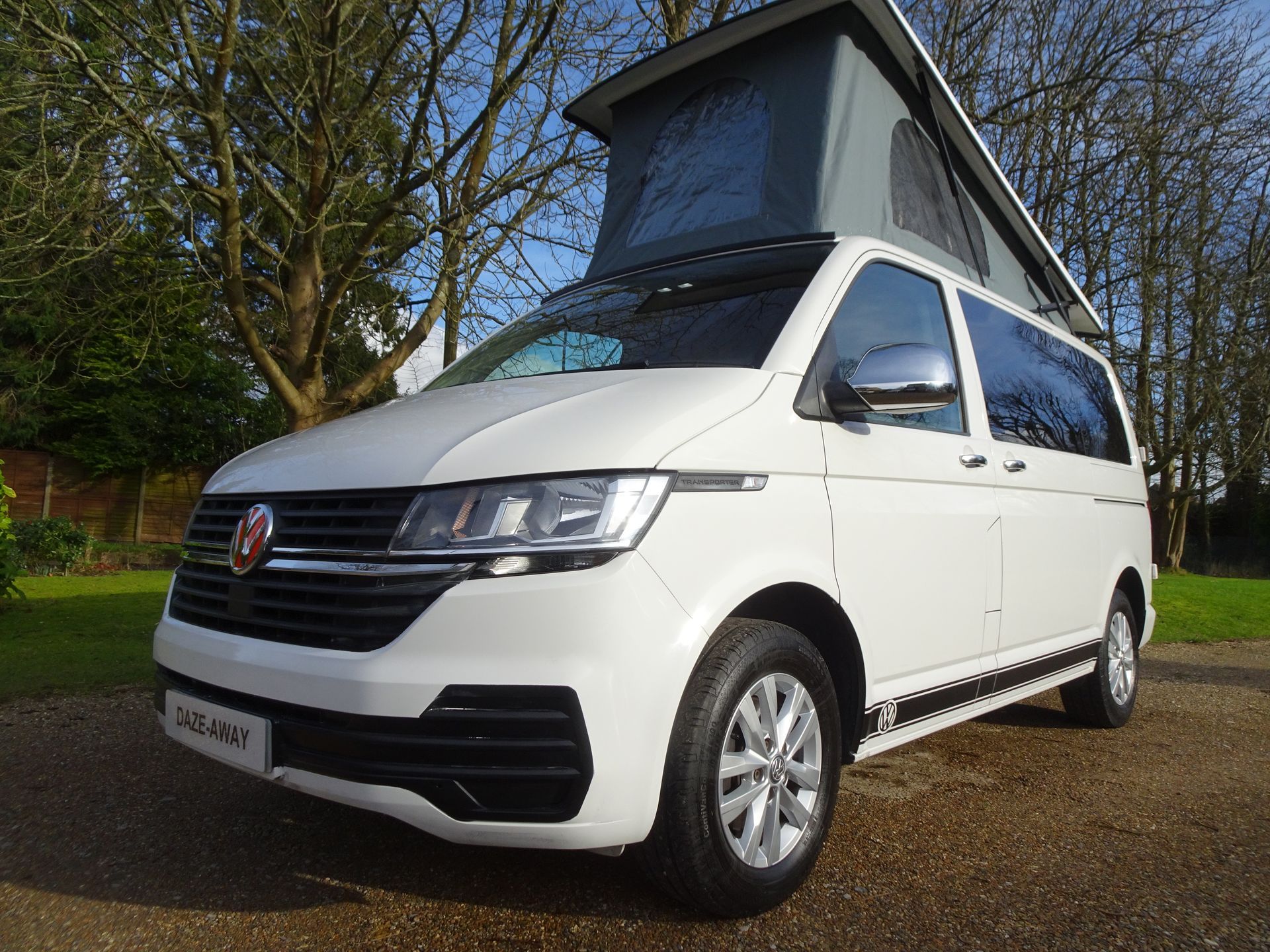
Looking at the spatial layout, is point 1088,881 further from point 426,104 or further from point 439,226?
point 426,104

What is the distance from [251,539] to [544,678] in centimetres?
100

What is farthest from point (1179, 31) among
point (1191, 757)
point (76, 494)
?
point (76, 494)

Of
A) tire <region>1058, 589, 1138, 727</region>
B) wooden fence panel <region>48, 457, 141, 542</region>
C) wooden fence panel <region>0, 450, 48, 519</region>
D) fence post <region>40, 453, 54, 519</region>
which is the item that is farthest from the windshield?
wooden fence panel <region>0, 450, 48, 519</region>

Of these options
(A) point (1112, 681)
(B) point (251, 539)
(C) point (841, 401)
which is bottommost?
(A) point (1112, 681)

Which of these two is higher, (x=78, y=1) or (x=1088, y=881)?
(x=78, y=1)

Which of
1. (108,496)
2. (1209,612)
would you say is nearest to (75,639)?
(1209,612)

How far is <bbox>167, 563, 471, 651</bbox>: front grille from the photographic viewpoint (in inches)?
84.1

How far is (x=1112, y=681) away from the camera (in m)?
4.85

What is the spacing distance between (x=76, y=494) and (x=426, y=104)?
526 inches

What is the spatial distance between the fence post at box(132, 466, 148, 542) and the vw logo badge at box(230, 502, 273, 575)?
1795 centimetres

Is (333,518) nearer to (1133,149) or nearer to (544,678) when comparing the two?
(544,678)

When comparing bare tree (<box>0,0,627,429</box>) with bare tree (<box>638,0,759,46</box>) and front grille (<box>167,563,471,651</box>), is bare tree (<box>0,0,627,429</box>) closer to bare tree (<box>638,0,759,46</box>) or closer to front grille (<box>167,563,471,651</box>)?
bare tree (<box>638,0,759,46</box>)

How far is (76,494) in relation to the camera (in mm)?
17984

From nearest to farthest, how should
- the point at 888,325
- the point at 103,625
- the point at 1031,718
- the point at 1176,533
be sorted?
the point at 888,325
the point at 1031,718
the point at 103,625
the point at 1176,533
